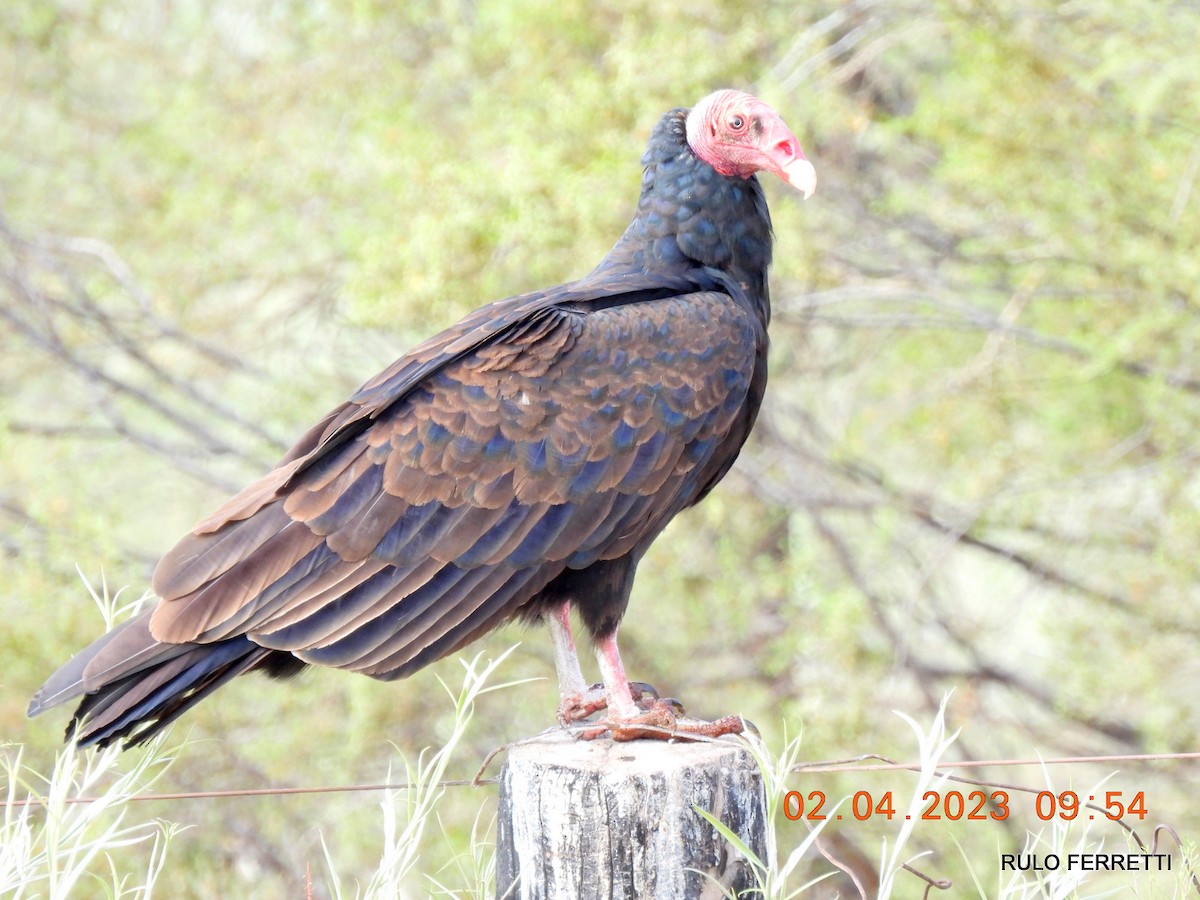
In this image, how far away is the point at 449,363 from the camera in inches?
113

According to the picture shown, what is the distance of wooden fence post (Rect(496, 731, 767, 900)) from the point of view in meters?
2.11

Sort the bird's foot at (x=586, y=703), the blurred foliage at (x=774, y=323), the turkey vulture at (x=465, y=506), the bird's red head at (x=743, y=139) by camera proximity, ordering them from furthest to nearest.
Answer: the blurred foliage at (x=774, y=323) < the bird's red head at (x=743, y=139) < the bird's foot at (x=586, y=703) < the turkey vulture at (x=465, y=506)

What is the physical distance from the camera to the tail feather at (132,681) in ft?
8.14

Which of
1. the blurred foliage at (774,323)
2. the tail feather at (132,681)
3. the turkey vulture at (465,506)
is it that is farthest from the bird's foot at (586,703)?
the blurred foliage at (774,323)

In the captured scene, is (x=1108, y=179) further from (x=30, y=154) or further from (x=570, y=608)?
(x=30, y=154)

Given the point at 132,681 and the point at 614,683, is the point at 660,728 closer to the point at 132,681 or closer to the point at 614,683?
the point at 614,683

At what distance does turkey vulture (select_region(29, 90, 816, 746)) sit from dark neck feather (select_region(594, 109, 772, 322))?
125 millimetres

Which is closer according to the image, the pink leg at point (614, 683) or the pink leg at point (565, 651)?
the pink leg at point (614, 683)

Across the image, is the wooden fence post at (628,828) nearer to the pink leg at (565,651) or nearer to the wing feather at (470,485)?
the wing feather at (470,485)

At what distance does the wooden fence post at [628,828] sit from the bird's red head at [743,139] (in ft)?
4.93

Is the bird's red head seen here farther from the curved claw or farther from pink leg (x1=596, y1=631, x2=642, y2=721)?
the curved claw

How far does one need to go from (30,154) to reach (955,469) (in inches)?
199

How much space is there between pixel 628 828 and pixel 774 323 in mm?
4601

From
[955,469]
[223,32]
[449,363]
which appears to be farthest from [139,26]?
[449,363]
